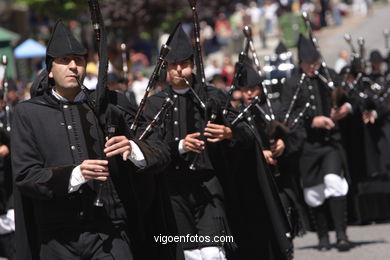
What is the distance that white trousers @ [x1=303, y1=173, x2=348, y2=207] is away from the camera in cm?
→ 1174

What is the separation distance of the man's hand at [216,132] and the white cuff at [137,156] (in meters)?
1.44

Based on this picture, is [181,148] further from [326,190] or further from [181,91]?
[326,190]

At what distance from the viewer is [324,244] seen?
12.0 meters

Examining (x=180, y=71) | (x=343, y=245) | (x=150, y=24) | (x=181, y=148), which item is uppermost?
(x=180, y=71)

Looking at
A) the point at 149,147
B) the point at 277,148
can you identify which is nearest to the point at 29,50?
the point at 277,148

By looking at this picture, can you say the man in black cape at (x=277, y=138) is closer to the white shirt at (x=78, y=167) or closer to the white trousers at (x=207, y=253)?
the white trousers at (x=207, y=253)

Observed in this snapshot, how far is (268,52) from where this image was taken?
3478cm

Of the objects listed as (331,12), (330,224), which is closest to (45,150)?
(330,224)

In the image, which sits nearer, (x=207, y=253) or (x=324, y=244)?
(x=207, y=253)

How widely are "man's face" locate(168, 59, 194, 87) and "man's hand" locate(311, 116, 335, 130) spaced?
3.16m

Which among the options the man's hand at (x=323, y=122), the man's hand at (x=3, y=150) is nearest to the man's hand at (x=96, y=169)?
the man's hand at (x=3, y=150)

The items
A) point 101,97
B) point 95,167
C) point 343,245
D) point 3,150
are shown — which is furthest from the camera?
point 343,245

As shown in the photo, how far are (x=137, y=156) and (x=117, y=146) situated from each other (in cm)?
31

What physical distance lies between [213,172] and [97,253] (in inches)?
87.4
